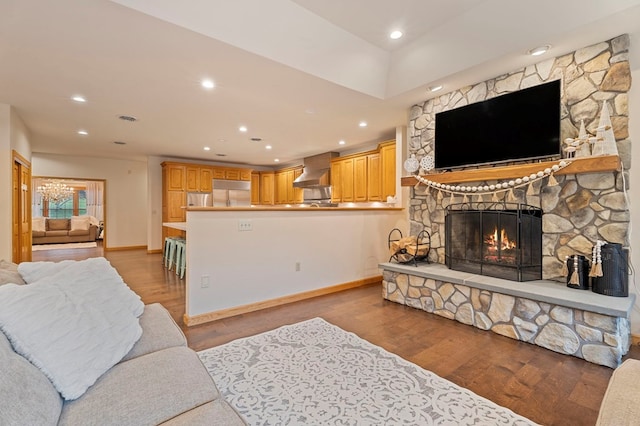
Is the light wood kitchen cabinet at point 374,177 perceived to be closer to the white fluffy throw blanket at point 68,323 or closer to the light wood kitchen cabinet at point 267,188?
the light wood kitchen cabinet at point 267,188

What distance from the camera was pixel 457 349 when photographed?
8.06 feet

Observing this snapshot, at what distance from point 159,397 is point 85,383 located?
28 centimetres

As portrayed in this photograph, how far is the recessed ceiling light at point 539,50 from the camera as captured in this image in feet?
8.58

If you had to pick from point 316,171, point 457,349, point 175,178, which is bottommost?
point 457,349

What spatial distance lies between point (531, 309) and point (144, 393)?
114 inches

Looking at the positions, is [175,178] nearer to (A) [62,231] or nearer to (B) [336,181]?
(B) [336,181]

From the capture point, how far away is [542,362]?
7.36 ft

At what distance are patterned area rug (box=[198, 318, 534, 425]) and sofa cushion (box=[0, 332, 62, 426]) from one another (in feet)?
3.30

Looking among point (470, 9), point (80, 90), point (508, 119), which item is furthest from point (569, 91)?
point (80, 90)

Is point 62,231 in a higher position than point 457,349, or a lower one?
higher

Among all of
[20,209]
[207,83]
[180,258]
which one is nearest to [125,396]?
[207,83]

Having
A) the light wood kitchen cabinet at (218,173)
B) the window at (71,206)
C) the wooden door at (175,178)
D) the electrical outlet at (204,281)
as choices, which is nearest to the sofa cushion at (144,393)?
the electrical outlet at (204,281)

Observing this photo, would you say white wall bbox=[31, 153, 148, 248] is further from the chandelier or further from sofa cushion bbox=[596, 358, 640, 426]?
sofa cushion bbox=[596, 358, 640, 426]

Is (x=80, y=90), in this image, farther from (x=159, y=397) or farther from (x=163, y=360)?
(x=159, y=397)
